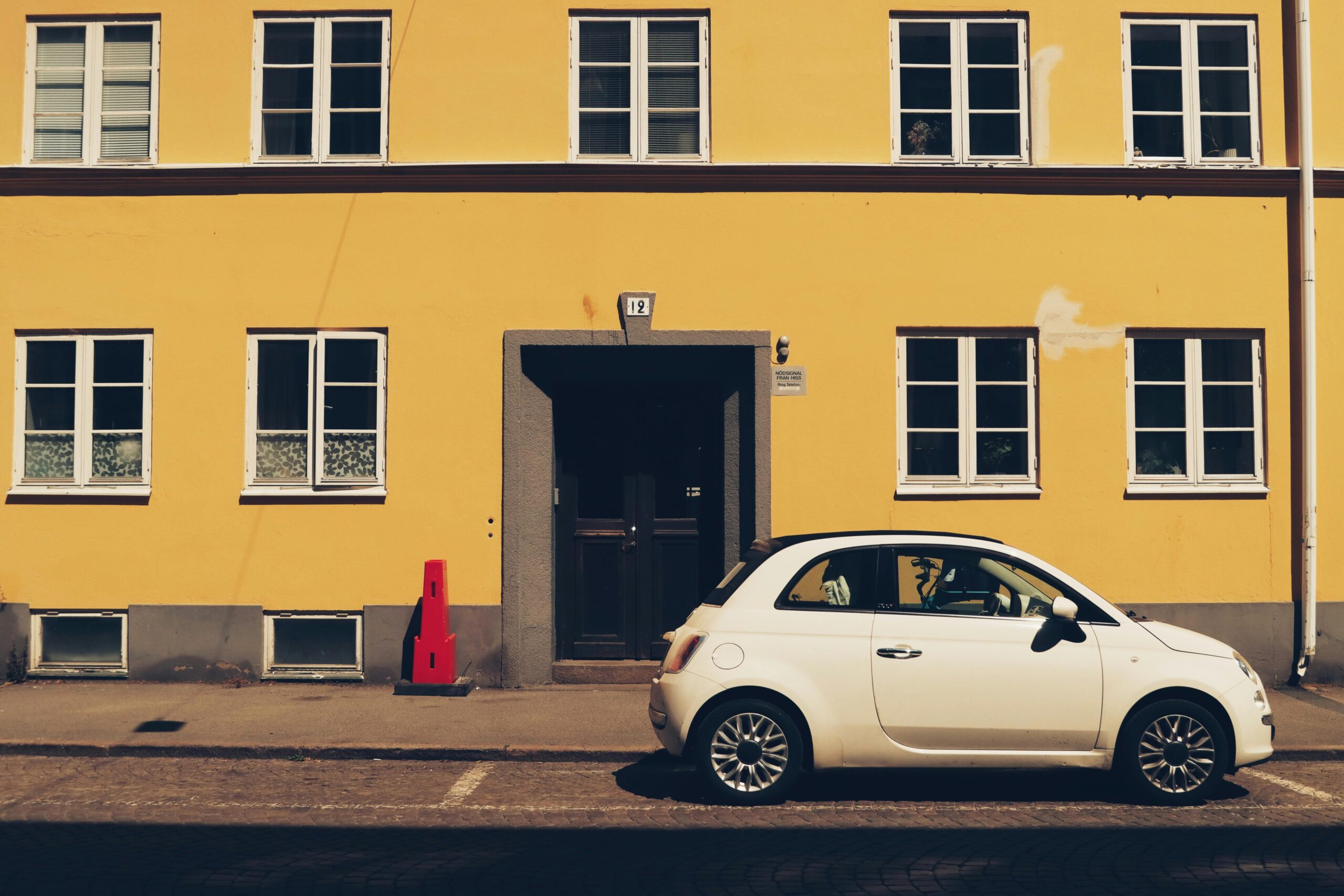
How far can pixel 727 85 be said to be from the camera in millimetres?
11234

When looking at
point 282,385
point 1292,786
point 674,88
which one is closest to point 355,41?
point 674,88

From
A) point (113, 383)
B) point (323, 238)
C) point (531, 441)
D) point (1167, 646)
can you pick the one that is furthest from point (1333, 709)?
point (113, 383)

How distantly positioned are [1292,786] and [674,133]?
7579 mm

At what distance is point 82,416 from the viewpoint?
11250 mm

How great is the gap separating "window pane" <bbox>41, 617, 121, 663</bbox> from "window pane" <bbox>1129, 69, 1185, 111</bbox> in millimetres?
11039

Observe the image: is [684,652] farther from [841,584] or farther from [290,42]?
[290,42]

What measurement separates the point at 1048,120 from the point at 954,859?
7.83 metres

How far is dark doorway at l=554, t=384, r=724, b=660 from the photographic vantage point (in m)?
11.7

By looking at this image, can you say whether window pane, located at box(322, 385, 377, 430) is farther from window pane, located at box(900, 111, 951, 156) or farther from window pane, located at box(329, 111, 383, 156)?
window pane, located at box(900, 111, 951, 156)

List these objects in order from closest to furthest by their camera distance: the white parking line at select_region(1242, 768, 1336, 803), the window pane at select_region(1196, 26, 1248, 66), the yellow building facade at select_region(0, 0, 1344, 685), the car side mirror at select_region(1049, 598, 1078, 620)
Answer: the car side mirror at select_region(1049, 598, 1078, 620)
the white parking line at select_region(1242, 768, 1336, 803)
the yellow building facade at select_region(0, 0, 1344, 685)
the window pane at select_region(1196, 26, 1248, 66)

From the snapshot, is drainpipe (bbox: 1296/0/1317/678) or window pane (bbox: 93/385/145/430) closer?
drainpipe (bbox: 1296/0/1317/678)

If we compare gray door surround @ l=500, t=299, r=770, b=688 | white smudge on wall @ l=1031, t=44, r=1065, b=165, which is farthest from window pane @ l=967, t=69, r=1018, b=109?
gray door surround @ l=500, t=299, r=770, b=688

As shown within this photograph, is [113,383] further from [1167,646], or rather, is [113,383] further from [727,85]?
[1167,646]

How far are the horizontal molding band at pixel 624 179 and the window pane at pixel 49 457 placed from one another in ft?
7.68
